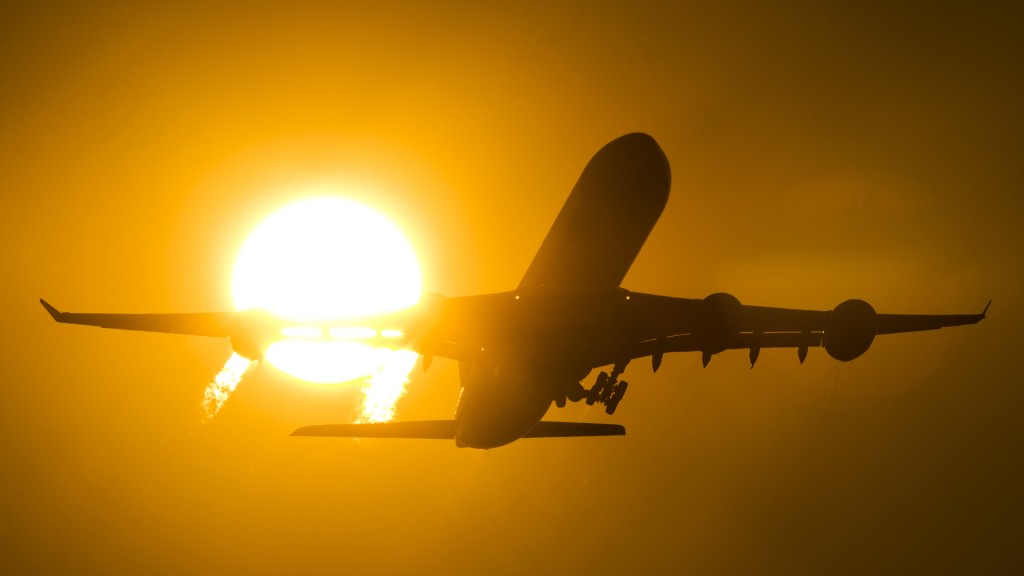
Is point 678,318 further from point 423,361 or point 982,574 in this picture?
point 982,574

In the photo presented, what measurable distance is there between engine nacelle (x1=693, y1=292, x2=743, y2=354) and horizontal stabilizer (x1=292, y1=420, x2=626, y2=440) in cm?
1292

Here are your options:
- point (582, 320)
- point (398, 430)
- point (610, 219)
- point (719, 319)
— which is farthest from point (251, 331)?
point (719, 319)

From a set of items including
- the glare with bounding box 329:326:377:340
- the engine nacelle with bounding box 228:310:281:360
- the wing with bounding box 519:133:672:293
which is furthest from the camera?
the wing with bounding box 519:133:672:293

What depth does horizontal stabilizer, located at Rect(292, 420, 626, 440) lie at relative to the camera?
45.3m

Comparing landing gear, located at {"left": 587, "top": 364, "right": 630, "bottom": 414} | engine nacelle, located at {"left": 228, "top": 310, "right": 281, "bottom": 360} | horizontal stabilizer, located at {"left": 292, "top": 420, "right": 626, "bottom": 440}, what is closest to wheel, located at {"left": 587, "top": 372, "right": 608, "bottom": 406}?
landing gear, located at {"left": 587, "top": 364, "right": 630, "bottom": 414}

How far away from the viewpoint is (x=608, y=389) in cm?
3788

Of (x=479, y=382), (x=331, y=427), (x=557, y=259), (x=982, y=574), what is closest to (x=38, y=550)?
(x=331, y=427)

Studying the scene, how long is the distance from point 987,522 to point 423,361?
102 m

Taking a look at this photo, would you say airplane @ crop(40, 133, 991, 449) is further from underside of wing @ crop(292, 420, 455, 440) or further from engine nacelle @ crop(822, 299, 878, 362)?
underside of wing @ crop(292, 420, 455, 440)

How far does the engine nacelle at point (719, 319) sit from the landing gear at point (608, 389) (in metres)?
4.98

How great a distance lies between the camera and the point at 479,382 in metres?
39.1

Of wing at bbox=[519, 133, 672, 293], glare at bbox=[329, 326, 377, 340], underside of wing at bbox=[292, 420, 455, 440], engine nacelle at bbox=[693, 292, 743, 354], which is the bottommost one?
glare at bbox=[329, 326, 377, 340]

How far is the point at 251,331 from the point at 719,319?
1865 cm

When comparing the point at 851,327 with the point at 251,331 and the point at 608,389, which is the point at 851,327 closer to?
the point at 608,389
